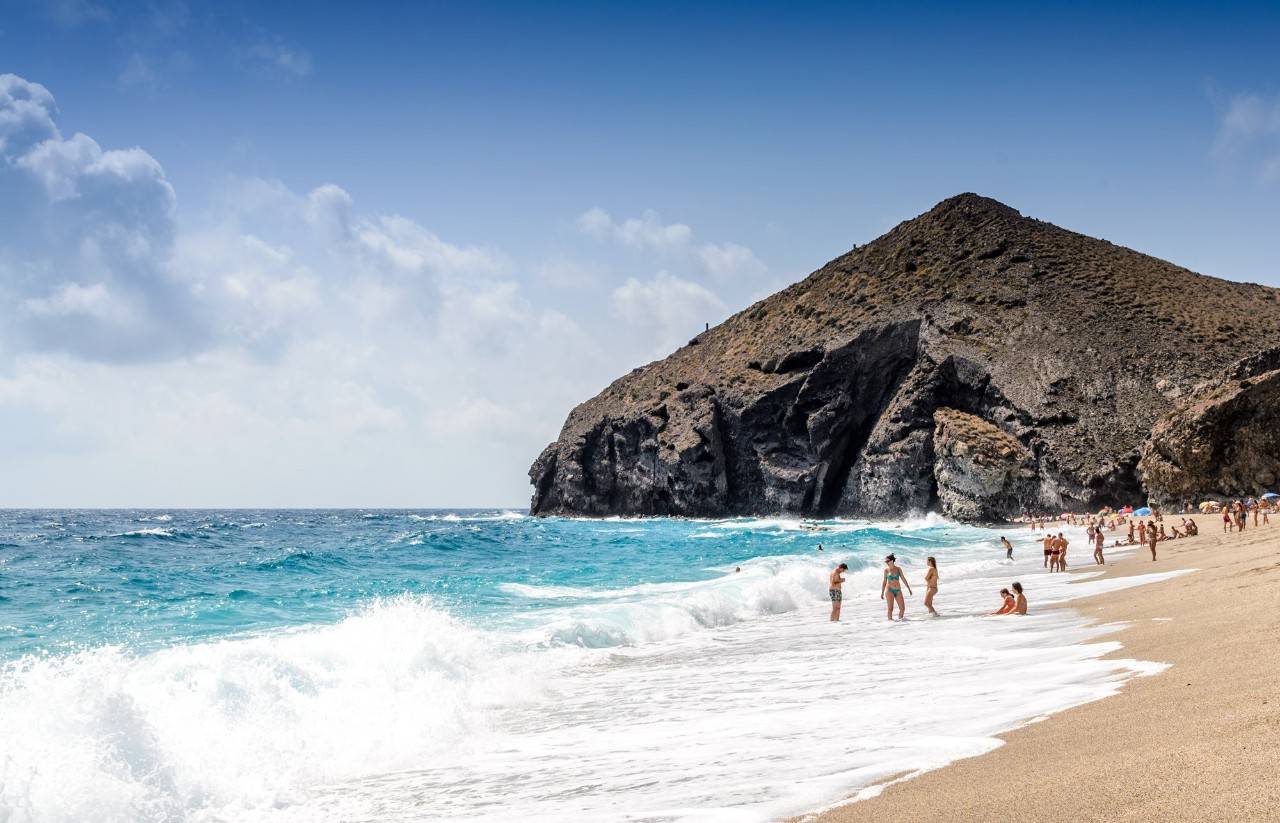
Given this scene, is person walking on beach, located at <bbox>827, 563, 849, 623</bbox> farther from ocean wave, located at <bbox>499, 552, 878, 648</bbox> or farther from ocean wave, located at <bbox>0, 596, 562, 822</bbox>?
ocean wave, located at <bbox>0, 596, 562, 822</bbox>

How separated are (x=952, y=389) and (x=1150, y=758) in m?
65.0

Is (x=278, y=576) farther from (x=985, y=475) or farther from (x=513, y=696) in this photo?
(x=985, y=475)

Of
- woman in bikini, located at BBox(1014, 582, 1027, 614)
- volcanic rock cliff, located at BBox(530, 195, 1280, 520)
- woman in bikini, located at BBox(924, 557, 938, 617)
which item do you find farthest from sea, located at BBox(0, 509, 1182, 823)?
volcanic rock cliff, located at BBox(530, 195, 1280, 520)

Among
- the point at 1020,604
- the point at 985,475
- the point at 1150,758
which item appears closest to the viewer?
the point at 1150,758

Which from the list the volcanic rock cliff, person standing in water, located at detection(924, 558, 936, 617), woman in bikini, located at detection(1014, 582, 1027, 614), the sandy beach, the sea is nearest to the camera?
the sandy beach

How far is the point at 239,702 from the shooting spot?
31.9 ft

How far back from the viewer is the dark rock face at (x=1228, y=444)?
43.4 m

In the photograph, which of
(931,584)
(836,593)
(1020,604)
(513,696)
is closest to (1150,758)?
(513,696)

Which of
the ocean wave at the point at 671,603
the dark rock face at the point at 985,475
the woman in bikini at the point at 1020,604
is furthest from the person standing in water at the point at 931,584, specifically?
the dark rock face at the point at 985,475

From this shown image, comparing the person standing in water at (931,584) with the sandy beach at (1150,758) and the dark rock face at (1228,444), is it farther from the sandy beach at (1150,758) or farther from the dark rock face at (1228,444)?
the dark rock face at (1228,444)

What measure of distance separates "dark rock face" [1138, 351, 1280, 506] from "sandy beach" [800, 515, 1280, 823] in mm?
43254

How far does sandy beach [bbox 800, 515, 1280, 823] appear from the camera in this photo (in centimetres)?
373

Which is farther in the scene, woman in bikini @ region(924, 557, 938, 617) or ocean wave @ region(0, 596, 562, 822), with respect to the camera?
woman in bikini @ region(924, 557, 938, 617)

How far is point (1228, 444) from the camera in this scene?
44219 mm
